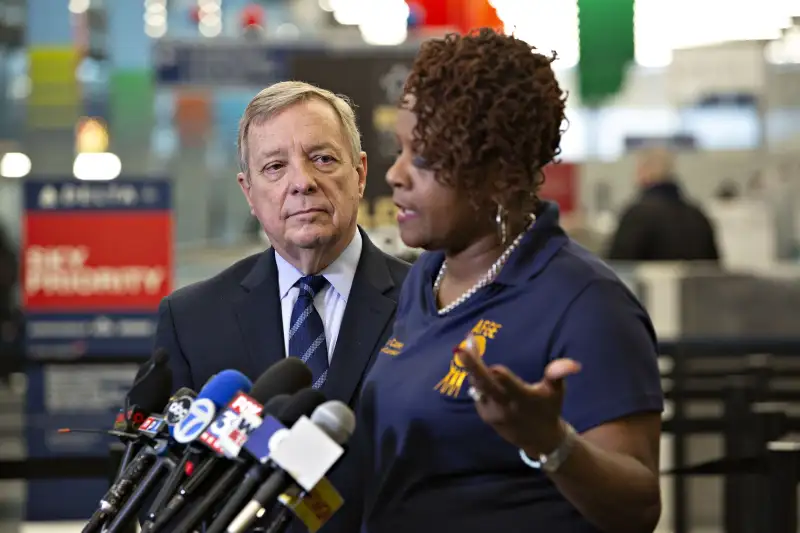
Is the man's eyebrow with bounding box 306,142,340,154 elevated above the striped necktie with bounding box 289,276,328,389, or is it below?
above

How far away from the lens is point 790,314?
34.7 feet

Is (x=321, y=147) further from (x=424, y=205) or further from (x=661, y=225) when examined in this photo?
(x=661, y=225)

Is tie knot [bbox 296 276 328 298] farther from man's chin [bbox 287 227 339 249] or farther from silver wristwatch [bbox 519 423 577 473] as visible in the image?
silver wristwatch [bbox 519 423 577 473]

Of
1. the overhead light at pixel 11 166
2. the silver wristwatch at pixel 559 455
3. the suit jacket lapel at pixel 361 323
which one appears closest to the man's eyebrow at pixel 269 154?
the suit jacket lapel at pixel 361 323

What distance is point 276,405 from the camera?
2.10 m

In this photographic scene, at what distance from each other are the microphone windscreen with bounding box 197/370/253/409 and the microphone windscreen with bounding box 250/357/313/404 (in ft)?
0.09

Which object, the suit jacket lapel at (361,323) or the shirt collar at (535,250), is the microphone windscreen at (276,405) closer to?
the shirt collar at (535,250)

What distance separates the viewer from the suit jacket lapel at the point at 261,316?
2875mm

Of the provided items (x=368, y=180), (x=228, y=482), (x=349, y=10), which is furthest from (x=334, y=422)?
(x=349, y=10)

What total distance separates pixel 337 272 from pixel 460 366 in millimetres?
859

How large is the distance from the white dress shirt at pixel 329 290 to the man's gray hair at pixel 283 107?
0.20 metres

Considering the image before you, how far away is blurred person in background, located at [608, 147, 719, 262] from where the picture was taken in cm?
1070

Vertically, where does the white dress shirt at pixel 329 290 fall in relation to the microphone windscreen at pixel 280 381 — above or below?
above

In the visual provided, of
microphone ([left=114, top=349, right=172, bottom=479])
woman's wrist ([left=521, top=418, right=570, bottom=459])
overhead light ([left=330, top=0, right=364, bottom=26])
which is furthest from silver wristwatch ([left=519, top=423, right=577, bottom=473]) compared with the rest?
overhead light ([left=330, top=0, right=364, bottom=26])
